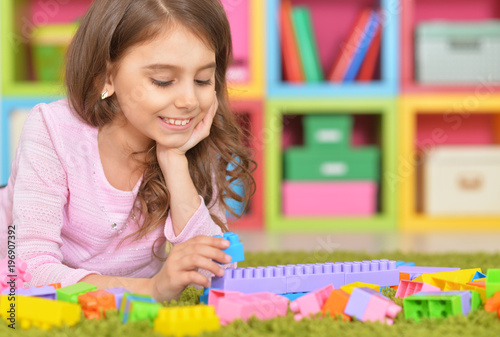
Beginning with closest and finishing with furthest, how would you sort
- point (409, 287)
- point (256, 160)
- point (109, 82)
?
point (409, 287) < point (109, 82) < point (256, 160)

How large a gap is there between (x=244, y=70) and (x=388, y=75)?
1.68ft

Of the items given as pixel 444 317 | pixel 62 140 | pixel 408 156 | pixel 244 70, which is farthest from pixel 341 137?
pixel 444 317

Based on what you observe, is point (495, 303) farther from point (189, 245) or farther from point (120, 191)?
point (120, 191)

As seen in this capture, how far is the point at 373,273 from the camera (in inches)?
38.2

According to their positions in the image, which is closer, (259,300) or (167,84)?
(259,300)

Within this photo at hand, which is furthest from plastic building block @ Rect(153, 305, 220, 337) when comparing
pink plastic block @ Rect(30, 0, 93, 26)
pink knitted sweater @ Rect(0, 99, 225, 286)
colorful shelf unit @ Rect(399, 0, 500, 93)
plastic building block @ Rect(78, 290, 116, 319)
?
pink plastic block @ Rect(30, 0, 93, 26)

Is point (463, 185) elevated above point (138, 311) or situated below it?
above

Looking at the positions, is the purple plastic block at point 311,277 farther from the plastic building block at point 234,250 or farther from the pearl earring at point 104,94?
the pearl earring at point 104,94

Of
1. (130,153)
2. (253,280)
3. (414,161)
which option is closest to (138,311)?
(253,280)

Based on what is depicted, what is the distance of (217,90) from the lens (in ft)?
3.80

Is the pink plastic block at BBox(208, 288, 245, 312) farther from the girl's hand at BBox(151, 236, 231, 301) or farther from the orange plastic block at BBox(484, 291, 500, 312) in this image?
the orange plastic block at BBox(484, 291, 500, 312)

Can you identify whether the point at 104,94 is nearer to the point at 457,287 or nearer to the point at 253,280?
the point at 253,280

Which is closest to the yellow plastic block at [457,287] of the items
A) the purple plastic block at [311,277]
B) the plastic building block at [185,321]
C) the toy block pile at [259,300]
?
the toy block pile at [259,300]

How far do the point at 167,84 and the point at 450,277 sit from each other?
0.49 meters
